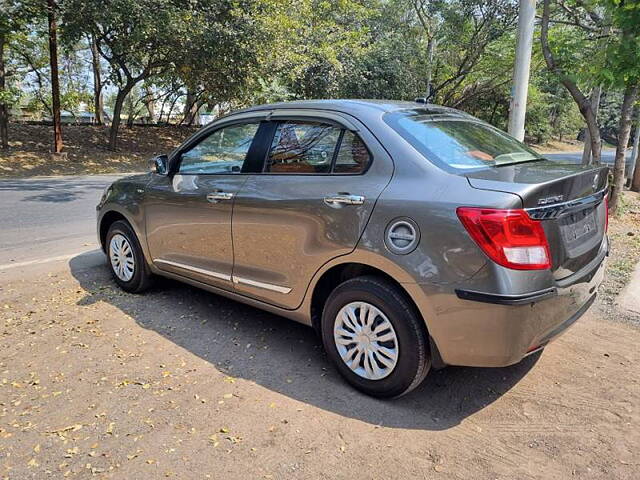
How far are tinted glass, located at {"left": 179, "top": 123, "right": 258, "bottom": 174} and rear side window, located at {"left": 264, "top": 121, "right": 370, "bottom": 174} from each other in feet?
0.99

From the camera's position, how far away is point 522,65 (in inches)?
247

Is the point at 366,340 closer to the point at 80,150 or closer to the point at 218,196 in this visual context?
the point at 218,196

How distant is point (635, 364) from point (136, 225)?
418 cm

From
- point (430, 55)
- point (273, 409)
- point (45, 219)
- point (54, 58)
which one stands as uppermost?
point (430, 55)

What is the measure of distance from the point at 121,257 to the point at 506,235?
3703 millimetres

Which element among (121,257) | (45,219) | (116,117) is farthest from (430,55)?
(121,257)

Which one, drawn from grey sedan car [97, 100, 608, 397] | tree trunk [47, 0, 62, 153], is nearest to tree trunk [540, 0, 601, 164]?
grey sedan car [97, 100, 608, 397]

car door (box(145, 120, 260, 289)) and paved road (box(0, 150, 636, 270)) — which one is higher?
car door (box(145, 120, 260, 289))

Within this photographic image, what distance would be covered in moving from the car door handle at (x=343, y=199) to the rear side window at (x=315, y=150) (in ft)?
0.62

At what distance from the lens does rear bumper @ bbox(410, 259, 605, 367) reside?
2.49 metres

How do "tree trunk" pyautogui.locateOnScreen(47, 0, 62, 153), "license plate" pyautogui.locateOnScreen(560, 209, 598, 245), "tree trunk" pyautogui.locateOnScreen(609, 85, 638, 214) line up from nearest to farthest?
"license plate" pyautogui.locateOnScreen(560, 209, 598, 245) < "tree trunk" pyautogui.locateOnScreen(609, 85, 638, 214) < "tree trunk" pyautogui.locateOnScreen(47, 0, 62, 153)

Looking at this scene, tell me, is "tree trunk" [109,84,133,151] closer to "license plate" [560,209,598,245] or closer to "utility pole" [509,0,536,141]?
"utility pole" [509,0,536,141]

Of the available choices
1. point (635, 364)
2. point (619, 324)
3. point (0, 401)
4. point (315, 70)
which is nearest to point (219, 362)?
point (0, 401)

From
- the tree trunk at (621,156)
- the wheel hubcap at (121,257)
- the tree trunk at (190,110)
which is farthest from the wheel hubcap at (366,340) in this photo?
the tree trunk at (190,110)
